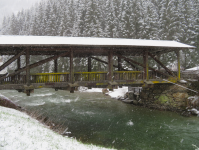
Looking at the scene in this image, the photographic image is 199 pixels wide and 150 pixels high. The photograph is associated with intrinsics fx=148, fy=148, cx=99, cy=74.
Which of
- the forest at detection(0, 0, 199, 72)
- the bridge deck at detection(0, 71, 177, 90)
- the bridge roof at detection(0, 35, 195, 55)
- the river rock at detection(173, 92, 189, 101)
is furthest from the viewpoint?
the forest at detection(0, 0, 199, 72)

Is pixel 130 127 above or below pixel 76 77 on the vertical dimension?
below

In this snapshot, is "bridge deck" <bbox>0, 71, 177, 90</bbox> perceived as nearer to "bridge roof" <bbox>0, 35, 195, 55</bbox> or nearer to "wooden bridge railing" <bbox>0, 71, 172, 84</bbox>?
"wooden bridge railing" <bbox>0, 71, 172, 84</bbox>

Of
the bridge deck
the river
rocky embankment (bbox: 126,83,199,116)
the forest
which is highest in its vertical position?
the forest

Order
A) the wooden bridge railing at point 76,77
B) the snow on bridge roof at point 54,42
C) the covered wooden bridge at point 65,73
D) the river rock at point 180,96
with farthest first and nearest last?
1. the river rock at point 180,96
2. the wooden bridge railing at point 76,77
3. the covered wooden bridge at point 65,73
4. the snow on bridge roof at point 54,42

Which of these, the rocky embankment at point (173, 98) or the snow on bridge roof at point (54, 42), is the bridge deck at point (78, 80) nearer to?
the rocky embankment at point (173, 98)

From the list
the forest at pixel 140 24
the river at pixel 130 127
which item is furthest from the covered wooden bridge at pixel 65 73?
the forest at pixel 140 24

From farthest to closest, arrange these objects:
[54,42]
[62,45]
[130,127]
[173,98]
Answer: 1. [173,98]
2. [130,127]
3. [54,42]
4. [62,45]

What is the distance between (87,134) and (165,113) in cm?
819

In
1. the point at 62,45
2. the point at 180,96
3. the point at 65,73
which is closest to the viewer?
the point at 62,45

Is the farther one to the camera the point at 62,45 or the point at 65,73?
the point at 65,73

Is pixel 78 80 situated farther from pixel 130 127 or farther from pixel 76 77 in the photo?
pixel 130 127

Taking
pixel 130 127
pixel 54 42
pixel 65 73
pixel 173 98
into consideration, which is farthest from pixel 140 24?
pixel 130 127

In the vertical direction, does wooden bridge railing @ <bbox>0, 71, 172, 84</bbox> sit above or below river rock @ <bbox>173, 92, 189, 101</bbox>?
above

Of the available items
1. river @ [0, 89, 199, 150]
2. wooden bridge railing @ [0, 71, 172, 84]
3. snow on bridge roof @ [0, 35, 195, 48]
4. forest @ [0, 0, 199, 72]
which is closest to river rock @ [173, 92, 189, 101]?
river @ [0, 89, 199, 150]
